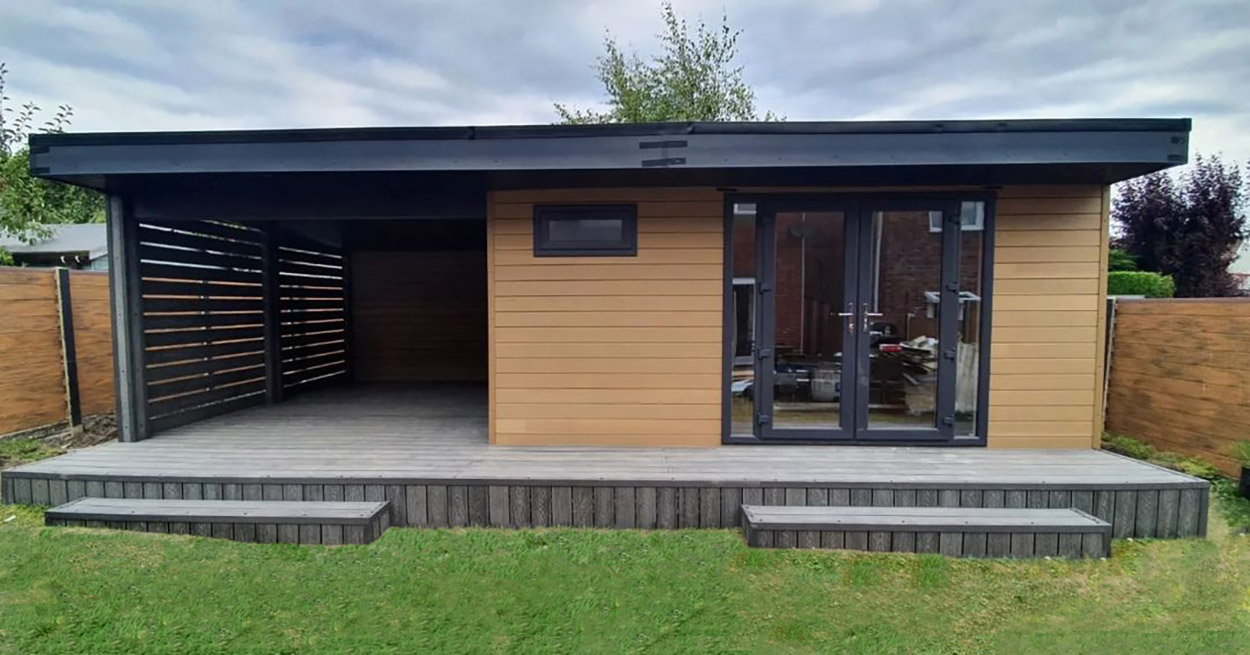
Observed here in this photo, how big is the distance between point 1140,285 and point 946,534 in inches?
265

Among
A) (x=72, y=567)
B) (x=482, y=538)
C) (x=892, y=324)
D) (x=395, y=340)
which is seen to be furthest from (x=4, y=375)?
(x=892, y=324)

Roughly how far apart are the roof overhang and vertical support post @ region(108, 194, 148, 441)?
0.45m

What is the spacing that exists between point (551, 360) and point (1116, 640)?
3.06 metres

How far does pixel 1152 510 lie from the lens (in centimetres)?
303

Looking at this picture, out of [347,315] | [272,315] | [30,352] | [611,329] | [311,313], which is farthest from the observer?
[347,315]

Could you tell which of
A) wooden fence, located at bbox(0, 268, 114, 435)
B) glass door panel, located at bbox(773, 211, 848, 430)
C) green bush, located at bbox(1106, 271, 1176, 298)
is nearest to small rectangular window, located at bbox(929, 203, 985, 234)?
glass door panel, located at bbox(773, 211, 848, 430)

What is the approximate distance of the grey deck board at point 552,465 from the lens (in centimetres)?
306

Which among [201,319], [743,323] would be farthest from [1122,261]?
[201,319]

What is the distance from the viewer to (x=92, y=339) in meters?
4.90

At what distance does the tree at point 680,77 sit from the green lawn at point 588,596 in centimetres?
1253

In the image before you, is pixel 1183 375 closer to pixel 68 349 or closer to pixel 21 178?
pixel 68 349

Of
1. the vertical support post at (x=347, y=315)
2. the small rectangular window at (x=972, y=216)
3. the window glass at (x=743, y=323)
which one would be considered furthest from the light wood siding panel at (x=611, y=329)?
the vertical support post at (x=347, y=315)

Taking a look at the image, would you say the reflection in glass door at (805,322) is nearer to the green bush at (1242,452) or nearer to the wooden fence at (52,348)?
the green bush at (1242,452)

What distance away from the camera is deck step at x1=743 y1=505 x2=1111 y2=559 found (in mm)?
2785
